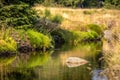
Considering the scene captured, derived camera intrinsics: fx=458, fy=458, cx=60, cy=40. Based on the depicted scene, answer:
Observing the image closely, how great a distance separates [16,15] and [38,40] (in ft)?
9.07

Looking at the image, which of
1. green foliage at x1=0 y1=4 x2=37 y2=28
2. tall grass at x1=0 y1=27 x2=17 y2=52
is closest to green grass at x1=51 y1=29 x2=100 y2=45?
green foliage at x1=0 y1=4 x2=37 y2=28

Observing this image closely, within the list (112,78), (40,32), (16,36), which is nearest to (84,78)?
(112,78)

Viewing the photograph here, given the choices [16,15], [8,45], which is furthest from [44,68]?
[16,15]

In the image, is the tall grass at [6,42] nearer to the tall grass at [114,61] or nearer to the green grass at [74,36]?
the green grass at [74,36]

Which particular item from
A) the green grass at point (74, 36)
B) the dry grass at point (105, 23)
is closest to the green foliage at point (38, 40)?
the dry grass at point (105, 23)

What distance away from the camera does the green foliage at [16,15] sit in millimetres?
37562

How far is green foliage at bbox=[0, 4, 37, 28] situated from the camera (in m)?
37.6

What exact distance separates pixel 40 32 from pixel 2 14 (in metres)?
4.55

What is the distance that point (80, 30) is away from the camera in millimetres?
55438

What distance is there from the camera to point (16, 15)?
38000mm

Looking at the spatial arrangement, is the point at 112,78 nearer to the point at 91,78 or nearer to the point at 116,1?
the point at 91,78

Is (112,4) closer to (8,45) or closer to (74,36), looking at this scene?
(74,36)

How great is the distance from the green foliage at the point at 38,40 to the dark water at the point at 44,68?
3103mm

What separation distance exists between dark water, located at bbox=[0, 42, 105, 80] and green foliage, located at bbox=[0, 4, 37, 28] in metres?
4.18
